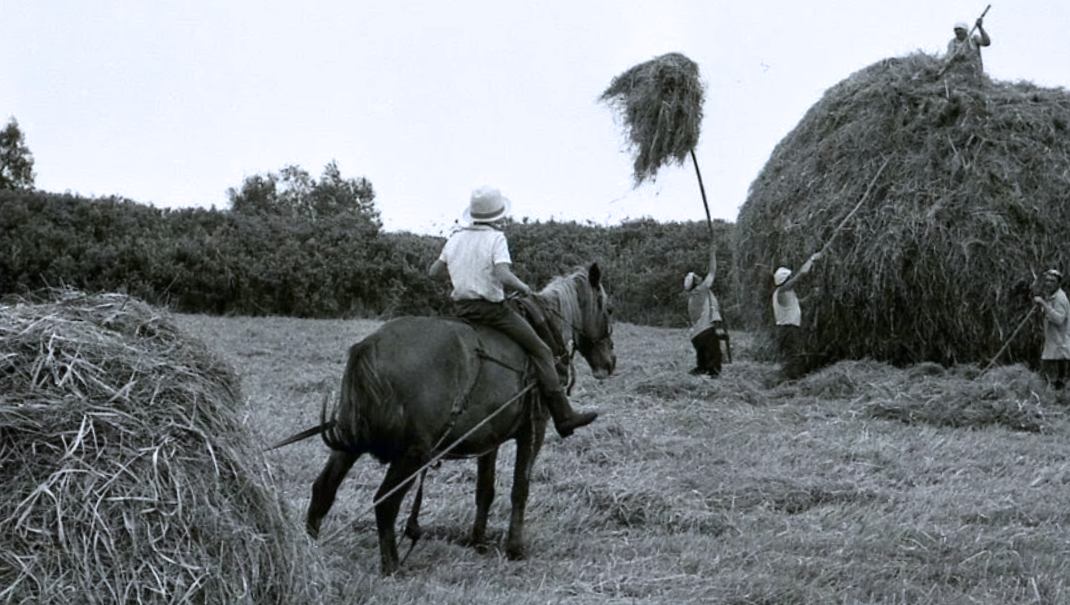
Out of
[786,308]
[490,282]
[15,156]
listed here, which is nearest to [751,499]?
[490,282]

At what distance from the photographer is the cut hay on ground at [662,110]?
13.9 meters

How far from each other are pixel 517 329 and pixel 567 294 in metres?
1.04

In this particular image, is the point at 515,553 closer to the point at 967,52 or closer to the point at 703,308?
the point at 703,308

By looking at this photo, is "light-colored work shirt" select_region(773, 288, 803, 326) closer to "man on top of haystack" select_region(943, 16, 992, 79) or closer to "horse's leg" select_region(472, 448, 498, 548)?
"man on top of haystack" select_region(943, 16, 992, 79)

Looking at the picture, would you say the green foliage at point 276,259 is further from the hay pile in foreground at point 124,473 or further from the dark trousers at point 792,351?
the hay pile in foreground at point 124,473

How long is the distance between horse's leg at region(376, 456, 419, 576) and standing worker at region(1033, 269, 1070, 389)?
9.17 metres

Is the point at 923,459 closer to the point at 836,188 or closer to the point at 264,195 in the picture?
the point at 836,188

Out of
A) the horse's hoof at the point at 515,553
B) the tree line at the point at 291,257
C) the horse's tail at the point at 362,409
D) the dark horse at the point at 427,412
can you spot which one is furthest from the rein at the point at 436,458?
the tree line at the point at 291,257

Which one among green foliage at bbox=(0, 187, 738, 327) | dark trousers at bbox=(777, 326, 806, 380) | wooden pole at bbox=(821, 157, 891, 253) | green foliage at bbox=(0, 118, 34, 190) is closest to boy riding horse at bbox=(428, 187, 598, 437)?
wooden pole at bbox=(821, 157, 891, 253)

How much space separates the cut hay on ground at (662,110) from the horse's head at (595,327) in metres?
6.32

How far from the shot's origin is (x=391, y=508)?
19.4 ft

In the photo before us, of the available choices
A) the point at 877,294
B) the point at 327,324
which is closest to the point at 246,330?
the point at 327,324

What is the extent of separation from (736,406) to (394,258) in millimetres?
12622

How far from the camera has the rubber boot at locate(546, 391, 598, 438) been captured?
22.2 ft
